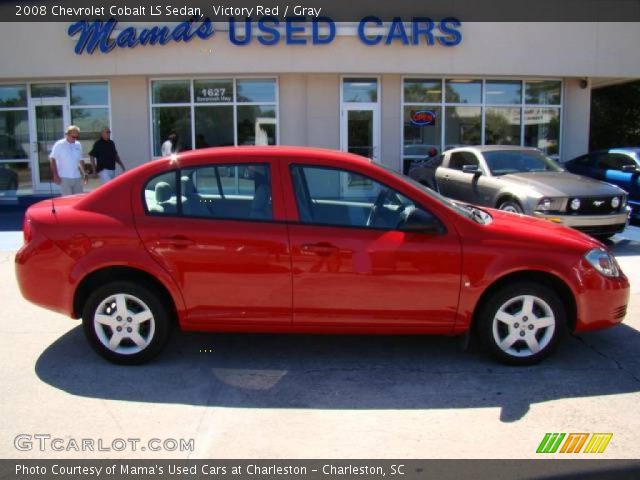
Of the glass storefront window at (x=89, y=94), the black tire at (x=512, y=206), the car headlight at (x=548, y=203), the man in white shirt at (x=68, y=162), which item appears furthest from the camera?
the glass storefront window at (x=89, y=94)

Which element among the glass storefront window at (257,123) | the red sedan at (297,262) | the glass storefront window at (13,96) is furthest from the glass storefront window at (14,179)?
the red sedan at (297,262)

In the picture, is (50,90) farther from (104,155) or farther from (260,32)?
(260,32)

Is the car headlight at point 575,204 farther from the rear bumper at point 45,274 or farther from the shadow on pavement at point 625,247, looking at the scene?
the rear bumper at point 45,274

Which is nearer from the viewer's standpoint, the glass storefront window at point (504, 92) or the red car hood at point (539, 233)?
the red car hood at point (539, 233)

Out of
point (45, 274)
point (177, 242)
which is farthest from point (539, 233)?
point (45, 274)

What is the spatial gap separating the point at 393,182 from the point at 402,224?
325 millimetres

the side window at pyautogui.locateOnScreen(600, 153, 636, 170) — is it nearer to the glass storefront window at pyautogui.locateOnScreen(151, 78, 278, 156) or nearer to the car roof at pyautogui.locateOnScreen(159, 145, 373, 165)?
the glass storefront window at pyautogui.locateOnScreen(151, 78, 278, 156)

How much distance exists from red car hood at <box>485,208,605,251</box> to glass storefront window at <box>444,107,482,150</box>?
11.3 meters

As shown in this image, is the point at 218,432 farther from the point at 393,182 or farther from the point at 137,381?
the point at 393,182

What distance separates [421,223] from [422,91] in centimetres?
1195

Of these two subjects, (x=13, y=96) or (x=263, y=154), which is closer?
(x=263, y=154)

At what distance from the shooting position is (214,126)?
15367 millimetres

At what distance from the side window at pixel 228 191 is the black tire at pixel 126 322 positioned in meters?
0.72

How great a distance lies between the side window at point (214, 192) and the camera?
4535 millimetres
